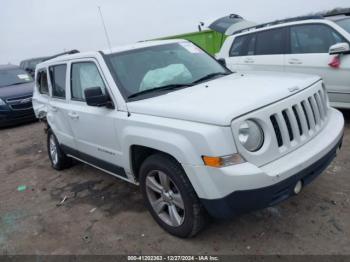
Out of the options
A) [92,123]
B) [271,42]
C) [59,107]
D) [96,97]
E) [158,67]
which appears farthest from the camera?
[271,42]

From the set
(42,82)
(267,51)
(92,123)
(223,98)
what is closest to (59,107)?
(92,123)

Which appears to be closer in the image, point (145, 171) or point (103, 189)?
point (145, 171)

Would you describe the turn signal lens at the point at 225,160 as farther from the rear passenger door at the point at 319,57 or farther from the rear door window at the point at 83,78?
the rear passenger door at the point at 319,57

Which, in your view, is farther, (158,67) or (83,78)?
(83,78)

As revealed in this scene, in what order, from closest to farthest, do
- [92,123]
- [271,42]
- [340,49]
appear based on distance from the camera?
[92,123], [340,49], [271,42]

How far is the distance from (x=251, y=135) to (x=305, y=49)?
397 cm

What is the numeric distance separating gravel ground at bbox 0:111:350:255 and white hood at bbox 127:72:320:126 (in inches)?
46.6

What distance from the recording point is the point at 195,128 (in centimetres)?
261

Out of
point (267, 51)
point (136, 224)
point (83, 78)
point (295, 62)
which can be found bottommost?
point (136, 224)

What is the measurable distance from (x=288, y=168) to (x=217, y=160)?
0.56 meters

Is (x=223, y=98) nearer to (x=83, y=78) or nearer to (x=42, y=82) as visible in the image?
(x=83, y=78)

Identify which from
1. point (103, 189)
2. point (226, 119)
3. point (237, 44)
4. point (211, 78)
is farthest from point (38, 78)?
point (226, 119)

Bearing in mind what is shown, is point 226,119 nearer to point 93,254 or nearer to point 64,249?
point 93,254

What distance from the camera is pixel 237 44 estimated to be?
23.5ft
